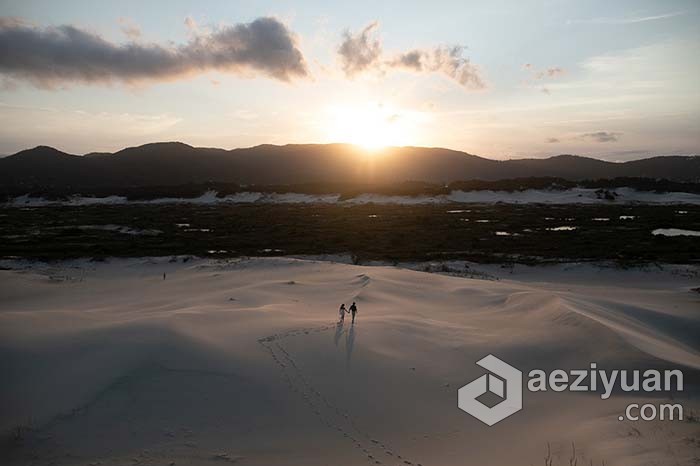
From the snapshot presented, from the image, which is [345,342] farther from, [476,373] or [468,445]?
[468,445]

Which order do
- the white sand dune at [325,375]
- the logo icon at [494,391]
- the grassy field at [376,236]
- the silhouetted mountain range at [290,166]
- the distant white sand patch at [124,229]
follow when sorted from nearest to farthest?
the white sand dune at [325,375], the logo icon at [494,391], the grassy field at [376,236], the distant white sand patch at [124,229], the silhouetted mountain range at [290,166]

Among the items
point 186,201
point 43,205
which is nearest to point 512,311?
point 186,201

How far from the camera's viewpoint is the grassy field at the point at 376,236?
28219 millimetres

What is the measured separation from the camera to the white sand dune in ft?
25.7

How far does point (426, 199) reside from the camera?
2849 inches

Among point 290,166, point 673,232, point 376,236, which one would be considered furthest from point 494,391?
point 290,166

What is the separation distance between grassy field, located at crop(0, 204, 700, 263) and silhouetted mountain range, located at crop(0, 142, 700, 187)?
73.7 metres

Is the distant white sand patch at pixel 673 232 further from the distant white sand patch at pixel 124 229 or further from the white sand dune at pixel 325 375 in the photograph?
the distant white sand patch at pixel 124 229

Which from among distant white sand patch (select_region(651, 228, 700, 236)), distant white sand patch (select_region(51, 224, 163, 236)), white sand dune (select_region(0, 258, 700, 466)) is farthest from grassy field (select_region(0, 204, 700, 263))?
white sand dune (select_region(0, 258, 700, 466))

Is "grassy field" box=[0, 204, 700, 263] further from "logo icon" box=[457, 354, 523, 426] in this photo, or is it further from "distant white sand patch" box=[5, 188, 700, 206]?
"distant white sand patch" box=[5, 188, 700, 206]

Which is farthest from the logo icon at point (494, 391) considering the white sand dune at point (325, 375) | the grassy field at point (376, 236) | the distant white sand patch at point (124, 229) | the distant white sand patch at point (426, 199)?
the distant white sand patch at point (426, 199)

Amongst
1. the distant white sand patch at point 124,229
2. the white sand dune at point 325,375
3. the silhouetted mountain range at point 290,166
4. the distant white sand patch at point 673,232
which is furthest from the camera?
the silhouetted mountain range at point 290,166

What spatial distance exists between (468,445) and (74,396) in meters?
8.25

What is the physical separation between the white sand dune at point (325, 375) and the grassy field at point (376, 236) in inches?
395
